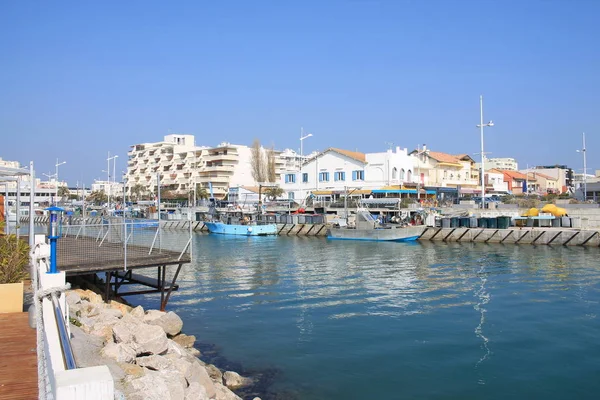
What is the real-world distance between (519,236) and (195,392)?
43.8 m

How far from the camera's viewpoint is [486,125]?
63.1m

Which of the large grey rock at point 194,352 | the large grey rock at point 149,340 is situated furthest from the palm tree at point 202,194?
the large grey rock at point 149,340

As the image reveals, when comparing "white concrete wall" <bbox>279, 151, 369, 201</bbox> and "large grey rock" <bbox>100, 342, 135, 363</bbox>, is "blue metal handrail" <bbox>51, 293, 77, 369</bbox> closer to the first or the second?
"large grey rock" <bbox>100, 342, 135, 363</bbox>

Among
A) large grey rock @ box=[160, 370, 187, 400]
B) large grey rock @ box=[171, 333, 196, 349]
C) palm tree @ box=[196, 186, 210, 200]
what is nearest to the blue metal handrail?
large grey rock @ box=[160, 370, 187, 400]

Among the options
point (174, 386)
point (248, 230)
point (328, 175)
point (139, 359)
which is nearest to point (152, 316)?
point (139, 359)

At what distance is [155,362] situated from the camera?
34.9 feet

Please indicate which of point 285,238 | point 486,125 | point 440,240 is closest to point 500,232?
point 440,240

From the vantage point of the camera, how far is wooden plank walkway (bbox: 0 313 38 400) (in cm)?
648

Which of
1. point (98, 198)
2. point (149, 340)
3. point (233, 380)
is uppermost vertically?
point (98, 198)

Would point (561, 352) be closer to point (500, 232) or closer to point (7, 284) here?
point (7, 284)

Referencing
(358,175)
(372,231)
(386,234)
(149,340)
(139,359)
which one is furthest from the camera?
(358,175)

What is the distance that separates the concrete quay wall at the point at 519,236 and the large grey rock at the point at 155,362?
42635mm

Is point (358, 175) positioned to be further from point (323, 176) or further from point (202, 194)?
point (202, 194)

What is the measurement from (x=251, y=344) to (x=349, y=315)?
4.90 meters
